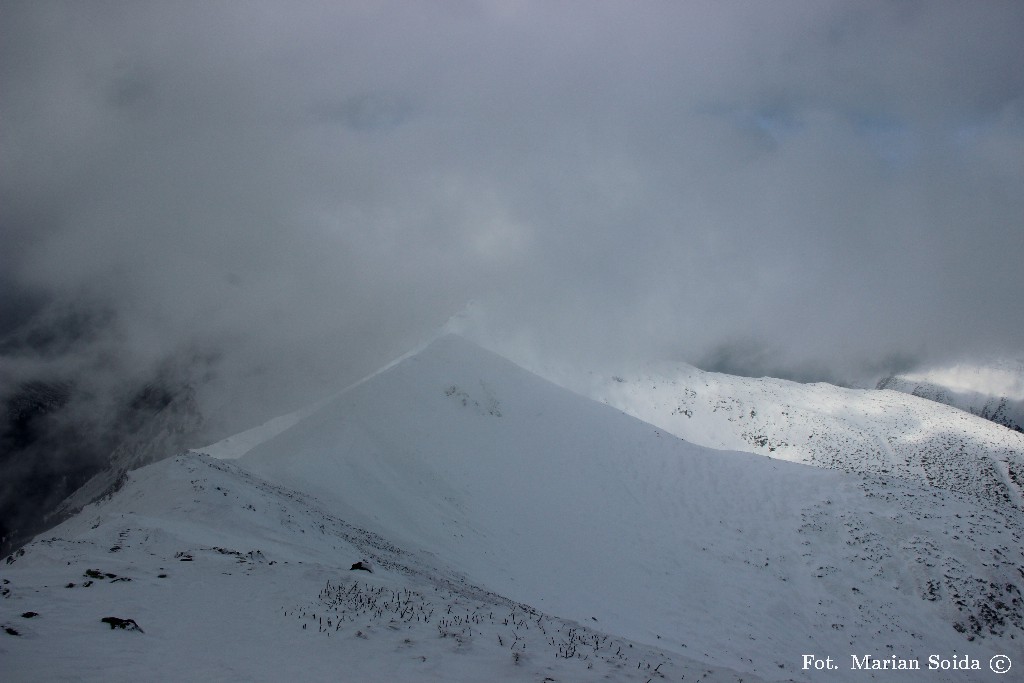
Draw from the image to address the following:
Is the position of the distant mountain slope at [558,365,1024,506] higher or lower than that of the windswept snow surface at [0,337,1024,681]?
higher

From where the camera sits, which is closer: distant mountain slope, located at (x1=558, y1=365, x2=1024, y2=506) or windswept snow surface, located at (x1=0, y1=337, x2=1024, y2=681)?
windswept snow surface, located at (x1=0, y1=337, x2=1024, y2=681)

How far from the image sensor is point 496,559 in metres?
28.5

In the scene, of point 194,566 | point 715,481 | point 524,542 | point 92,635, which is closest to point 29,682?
point 92,635

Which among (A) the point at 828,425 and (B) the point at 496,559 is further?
(A) the point at 828,425

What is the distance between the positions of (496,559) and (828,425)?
318 ft

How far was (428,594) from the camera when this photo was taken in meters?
14.5

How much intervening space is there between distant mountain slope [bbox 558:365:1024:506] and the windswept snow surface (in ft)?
173

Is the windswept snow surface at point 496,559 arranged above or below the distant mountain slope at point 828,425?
below

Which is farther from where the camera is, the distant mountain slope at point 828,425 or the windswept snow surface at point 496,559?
the distant mountain slope at point 828,425

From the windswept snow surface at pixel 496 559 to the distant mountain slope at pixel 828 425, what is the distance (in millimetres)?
52656

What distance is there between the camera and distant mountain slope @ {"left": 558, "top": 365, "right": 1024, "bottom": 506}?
284ft

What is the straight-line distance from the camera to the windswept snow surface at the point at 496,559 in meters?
10.1

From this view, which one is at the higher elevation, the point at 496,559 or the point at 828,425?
the point at 828,425

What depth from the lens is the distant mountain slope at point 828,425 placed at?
284 ft
